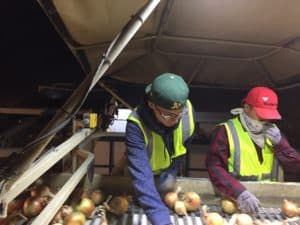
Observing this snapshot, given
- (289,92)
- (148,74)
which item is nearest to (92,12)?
(148,74)

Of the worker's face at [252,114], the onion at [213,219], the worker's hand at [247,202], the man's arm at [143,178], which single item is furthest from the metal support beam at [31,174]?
the worker's face at [252,114]

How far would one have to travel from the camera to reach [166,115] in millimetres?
1477

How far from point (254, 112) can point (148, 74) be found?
1051 millimetres

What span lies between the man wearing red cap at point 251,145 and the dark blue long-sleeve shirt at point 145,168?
0.27 metres

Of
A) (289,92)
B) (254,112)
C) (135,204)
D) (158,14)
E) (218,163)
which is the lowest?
(135,204)

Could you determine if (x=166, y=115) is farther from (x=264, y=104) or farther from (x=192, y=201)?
(x=264, y=104)

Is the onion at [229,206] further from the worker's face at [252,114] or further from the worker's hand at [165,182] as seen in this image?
the worker's face at [252,114]

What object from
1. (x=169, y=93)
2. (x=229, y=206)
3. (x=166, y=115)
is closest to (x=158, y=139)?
(x=166, y=115)

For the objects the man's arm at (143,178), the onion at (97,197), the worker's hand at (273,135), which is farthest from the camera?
the worker's hand at (273,135)

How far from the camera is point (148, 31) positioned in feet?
6.19

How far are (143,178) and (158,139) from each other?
223 mm

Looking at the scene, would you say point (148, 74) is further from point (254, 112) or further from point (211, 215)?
point (211, 215)

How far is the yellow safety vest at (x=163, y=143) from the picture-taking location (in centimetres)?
162

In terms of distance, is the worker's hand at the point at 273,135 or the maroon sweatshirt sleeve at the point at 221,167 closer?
the maroon sweatshirt sleeve at the point at 221,167
